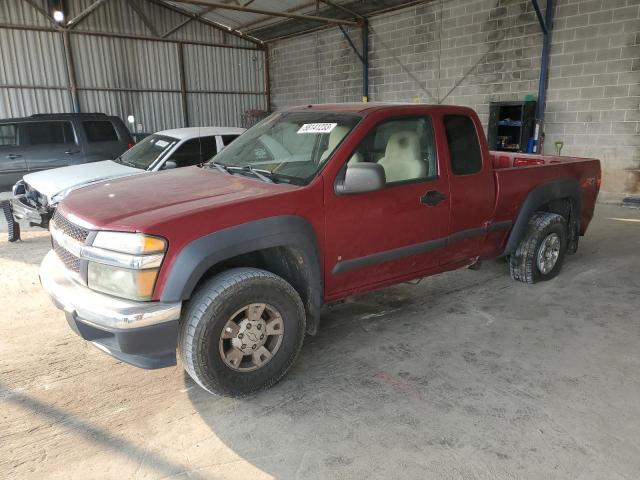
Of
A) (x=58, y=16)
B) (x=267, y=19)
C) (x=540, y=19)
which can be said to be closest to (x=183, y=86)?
(x=267, y=19)

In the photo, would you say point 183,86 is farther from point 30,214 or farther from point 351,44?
point 30,214

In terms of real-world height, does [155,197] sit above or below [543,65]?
below

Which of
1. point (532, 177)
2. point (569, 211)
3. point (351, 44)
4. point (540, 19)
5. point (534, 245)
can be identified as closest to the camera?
point (532, 177)

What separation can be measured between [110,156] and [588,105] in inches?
370

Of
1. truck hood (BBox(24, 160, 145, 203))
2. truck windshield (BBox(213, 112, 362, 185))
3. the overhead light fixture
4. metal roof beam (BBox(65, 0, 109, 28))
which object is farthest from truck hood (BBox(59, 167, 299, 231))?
metal roof beam (BBox(65, 0, 109, 28))

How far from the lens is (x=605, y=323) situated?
4.05m

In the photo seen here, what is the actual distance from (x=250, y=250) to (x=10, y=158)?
8.03 metres

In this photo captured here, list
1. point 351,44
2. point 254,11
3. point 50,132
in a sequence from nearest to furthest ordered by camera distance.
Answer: point 50,132 < point 254,11 < point 351,44

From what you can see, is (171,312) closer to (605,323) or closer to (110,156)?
(605,323)

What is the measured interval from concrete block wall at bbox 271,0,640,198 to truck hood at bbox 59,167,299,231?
8824mm

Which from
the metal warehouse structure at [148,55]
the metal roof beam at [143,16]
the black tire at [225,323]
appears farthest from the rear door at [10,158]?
the metal roof beam at [143,16]

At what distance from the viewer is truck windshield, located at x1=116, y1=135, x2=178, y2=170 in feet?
21.9

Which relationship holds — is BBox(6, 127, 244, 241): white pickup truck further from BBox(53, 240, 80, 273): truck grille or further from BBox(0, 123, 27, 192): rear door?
BBox(53, 240, 80, 273): truck grille

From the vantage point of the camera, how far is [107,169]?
6527 millimetres
